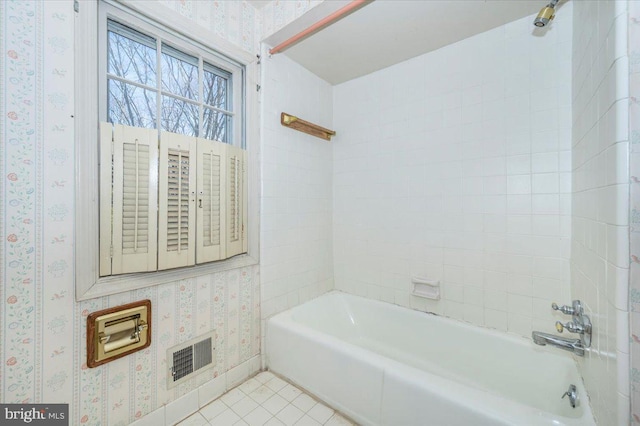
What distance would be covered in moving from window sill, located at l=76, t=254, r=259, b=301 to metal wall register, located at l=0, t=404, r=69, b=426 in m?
0.41

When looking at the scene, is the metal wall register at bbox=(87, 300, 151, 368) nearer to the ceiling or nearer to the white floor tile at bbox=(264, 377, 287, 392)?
the white floor tile at bbox=(264, 377, 287, 392)

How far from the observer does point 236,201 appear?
165 centimetres

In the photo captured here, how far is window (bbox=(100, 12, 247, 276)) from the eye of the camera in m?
1.18

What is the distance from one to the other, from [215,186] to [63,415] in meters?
1.17

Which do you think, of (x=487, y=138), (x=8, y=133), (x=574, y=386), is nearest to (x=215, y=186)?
(x=8, y=133)

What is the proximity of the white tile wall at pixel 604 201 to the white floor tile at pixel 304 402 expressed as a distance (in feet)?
4.17

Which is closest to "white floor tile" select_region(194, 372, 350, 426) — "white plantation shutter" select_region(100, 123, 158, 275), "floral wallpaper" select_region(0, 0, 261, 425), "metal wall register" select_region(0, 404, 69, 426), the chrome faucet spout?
"floral wallpaper" select_region(0, 0, 261, 425)

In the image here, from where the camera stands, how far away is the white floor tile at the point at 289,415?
4.66 feet

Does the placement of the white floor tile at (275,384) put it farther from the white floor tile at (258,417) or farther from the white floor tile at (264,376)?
the white floor tile at (258,417)

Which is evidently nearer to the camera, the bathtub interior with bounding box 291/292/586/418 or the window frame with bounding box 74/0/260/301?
the window frame with bounding box 74/0/260/301

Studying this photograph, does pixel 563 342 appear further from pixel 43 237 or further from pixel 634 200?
pixel 43 237

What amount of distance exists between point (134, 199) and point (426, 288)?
6.26ft

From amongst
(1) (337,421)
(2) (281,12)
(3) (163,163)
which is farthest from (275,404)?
(2) (281,12)

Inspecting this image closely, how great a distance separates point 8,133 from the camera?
95 cm
